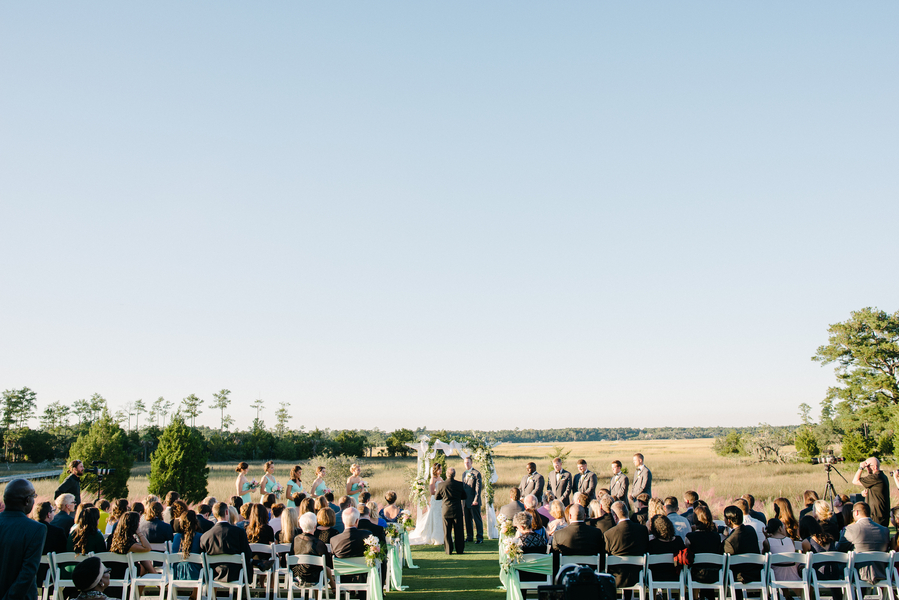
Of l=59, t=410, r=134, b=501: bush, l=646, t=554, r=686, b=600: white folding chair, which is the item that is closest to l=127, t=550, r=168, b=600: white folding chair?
l=646, t=554, r=686, b=600: white folding chair

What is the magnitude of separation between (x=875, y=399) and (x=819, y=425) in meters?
7.56

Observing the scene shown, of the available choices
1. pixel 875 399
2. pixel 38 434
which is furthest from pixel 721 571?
pixel 38 434

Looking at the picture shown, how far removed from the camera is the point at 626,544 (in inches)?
251

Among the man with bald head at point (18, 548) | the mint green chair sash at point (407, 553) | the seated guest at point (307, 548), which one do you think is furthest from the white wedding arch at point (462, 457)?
the man with bald head at point (18, 548)

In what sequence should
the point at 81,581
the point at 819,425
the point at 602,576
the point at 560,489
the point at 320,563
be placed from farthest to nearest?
the point at 819,425 < the point at 560,489 < the point at 320,563 < the point at 602,576 < the point at 81,581

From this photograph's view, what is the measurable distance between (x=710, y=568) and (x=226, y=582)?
4983 millimetres

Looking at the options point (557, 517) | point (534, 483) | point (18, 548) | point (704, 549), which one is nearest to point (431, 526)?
point (534, 483)

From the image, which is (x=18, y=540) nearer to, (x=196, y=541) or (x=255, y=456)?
(x=196, y=541)

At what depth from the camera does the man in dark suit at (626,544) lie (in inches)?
251

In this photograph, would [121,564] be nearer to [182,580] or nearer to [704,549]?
[182,580]

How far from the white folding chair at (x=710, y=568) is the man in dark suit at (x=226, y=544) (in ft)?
14.9

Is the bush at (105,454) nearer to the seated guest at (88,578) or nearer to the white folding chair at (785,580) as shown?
the seated guest at (88,578)

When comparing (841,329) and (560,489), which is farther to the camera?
(841,329)

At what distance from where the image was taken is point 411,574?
10055 mm
